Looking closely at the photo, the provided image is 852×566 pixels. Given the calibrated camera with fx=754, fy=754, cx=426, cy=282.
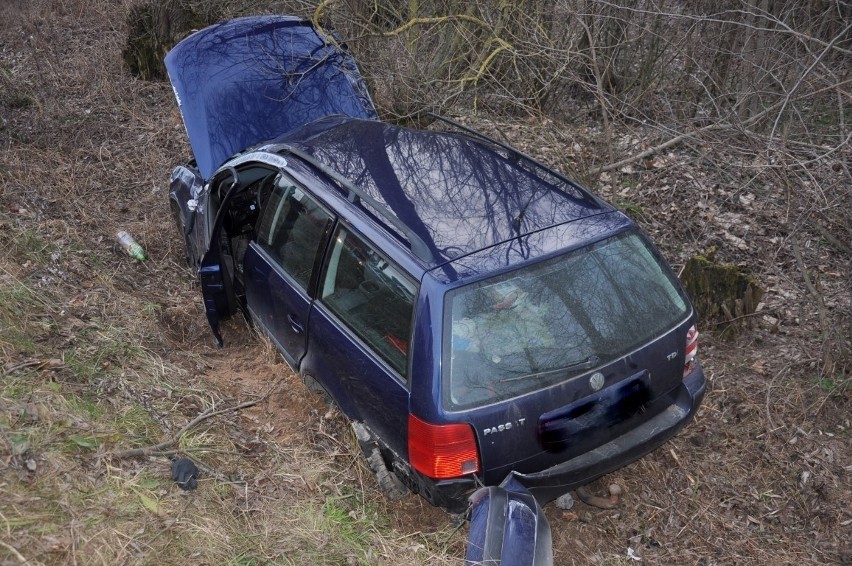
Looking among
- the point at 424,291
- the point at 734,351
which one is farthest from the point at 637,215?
the point at 424,291

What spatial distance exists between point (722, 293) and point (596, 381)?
91.8 inches

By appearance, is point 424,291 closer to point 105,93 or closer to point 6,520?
point 6,520

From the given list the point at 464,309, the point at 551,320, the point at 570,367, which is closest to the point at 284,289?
the point at 464,309

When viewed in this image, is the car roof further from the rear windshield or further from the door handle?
the door handle

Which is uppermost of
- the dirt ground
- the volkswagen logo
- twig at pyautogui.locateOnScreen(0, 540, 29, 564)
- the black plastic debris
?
twig at pyautogui.locateOnScreen(0, 540, 29, 564)

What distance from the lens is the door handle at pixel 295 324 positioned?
4.32 metres

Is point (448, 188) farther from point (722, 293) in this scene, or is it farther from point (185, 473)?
point (722, 293)

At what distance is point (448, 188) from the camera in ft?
13.2

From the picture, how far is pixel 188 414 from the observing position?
4.31m

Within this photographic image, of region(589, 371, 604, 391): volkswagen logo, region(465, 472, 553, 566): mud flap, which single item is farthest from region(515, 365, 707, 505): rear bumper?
region(589, 371, 604, 391): volkswagen logo

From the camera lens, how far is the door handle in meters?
4.32

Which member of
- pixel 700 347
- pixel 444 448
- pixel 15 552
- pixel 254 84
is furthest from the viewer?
pixel 254 84

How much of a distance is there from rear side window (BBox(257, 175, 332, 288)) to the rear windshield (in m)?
1.15

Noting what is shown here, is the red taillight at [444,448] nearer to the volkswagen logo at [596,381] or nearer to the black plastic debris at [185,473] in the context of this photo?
the volkswagen logo at [596,381]
